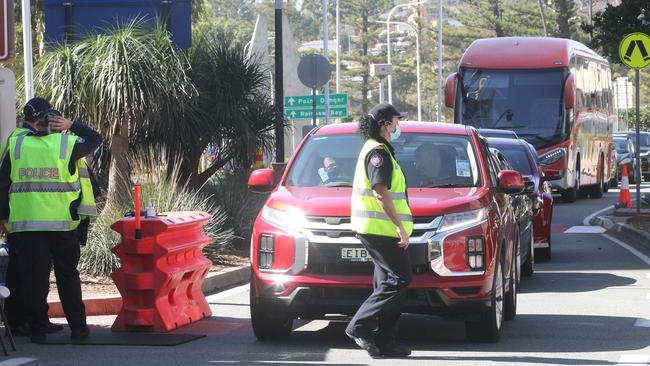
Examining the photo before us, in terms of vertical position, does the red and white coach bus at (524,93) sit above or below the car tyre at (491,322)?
above

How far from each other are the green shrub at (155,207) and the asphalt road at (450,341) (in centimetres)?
134

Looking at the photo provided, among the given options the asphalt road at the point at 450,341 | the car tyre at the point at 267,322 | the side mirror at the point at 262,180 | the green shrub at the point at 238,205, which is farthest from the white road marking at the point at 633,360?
the green shrub at the point at 238,205

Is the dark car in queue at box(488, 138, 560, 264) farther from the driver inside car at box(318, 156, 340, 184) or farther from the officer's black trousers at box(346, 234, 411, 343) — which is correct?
the officer's black trousers at box(346, 234, 411, 343)

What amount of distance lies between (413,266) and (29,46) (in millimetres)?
16759

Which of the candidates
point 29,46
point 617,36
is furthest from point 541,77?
point 29,46

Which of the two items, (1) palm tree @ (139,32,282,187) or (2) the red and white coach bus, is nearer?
(1) palm tree @ (139,32,282,187)

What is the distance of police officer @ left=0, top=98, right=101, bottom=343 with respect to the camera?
10.1m

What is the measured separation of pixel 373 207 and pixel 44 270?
2.56 meters

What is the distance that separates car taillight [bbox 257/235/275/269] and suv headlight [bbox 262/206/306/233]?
0.39 ft

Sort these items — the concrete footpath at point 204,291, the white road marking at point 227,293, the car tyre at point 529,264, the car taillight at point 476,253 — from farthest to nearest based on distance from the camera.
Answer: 1. the car tyre at point 529,264
2. the white road marking at point 227,293
3. the concrete footpath at point 204,291
4. the car taillight at point 476,253

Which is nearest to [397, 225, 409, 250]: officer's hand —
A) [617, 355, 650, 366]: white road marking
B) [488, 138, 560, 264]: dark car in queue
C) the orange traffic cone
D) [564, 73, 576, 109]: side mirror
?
[617, 355, 650, 366]: white road marking

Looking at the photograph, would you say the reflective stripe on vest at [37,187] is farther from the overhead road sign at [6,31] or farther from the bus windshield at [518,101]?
the bus windshield at [518,101]

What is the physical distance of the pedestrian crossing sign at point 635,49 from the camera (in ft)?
76.5

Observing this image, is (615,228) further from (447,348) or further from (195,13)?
(195,13)
